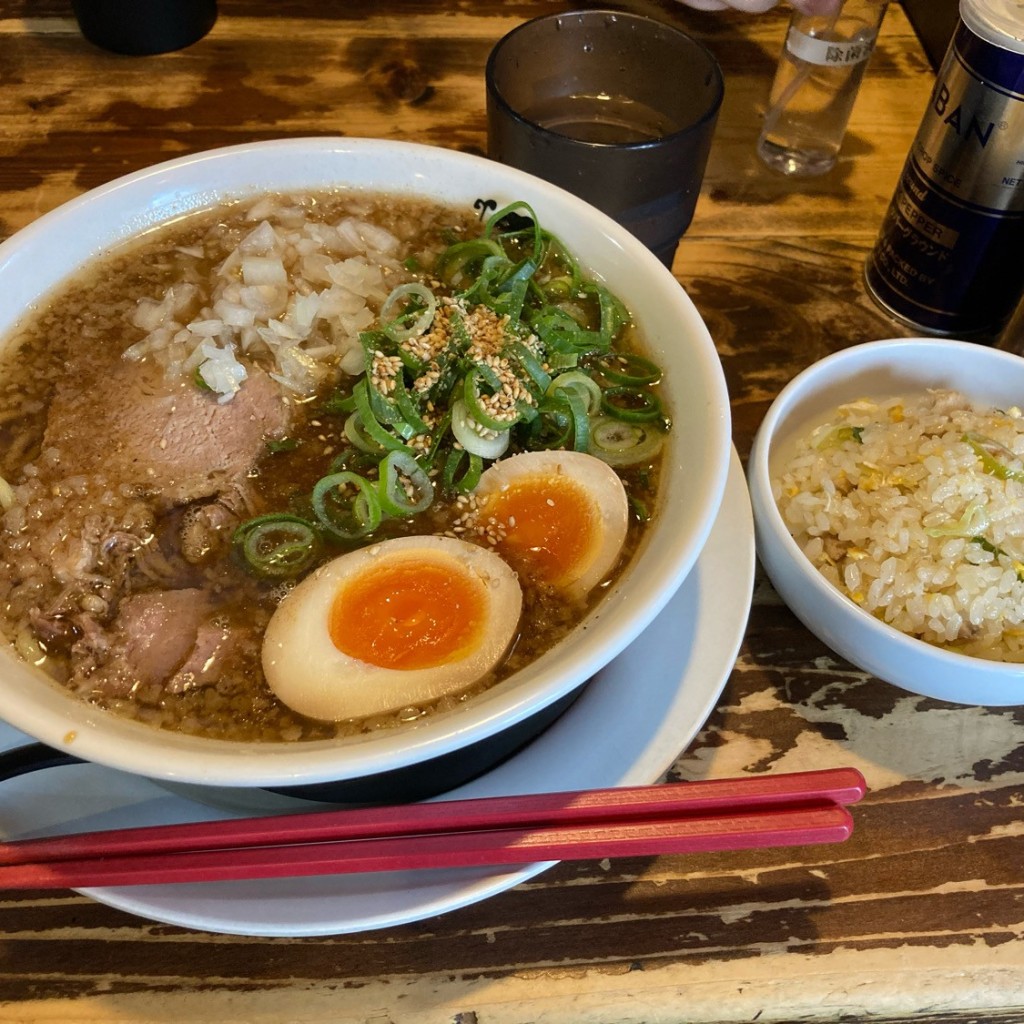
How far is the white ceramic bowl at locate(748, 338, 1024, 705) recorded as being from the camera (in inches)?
48.3

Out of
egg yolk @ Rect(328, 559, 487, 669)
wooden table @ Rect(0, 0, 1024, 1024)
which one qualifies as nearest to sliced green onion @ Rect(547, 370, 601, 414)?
egg yolk @ Rect(328, 559, 487, 669)

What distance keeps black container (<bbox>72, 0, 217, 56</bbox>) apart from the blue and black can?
1.85 meters

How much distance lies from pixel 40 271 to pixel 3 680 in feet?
2.56

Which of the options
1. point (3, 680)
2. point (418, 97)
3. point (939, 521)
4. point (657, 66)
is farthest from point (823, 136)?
point (3, 680)

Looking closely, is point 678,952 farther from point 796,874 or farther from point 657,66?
point 657,66

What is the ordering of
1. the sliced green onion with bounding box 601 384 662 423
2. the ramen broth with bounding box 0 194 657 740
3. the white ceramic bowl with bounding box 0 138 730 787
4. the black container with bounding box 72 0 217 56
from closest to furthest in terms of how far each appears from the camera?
1. the white ceramic bowl with bounding box 0 138 730 787
2. the ramen broth with bounding box 0 194 657 740
3. the sliced green onion with bounding box 601 384 662 423
4. the black container with bounding box 72 0 217 56

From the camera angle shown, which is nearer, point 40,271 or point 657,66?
point 40,271

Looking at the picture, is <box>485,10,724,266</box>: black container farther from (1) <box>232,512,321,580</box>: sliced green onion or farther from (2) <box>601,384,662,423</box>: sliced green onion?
(1) <box>232,512,321,580</box>: sliced green onion

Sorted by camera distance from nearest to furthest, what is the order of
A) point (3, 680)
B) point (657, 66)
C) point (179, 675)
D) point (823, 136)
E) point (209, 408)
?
point (3, 680) < point (179, 675) < point (209, 408) < point (657, 66) < point (823, 136)

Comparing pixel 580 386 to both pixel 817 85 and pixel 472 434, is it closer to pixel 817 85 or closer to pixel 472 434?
pixel 472 434

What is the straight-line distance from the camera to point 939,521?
137 centimetres

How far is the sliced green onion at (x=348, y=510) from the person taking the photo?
1.21 m

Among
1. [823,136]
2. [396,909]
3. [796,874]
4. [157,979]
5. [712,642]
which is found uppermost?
[823,136]

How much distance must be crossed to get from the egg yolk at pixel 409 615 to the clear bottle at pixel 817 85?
1618 millimetres
